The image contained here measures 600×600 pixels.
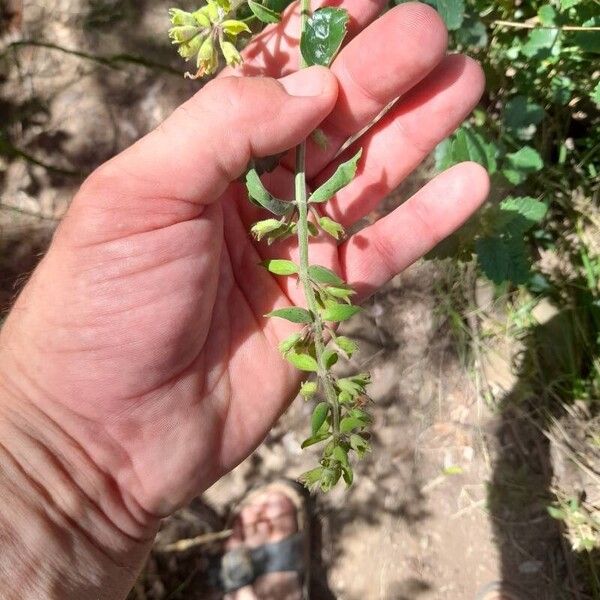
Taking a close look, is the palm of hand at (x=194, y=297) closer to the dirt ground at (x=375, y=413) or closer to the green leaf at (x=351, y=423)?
the green leaf at (x=351, y=423)

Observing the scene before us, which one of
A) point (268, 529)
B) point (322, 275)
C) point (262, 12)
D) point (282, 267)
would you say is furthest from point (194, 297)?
point (268, 529)

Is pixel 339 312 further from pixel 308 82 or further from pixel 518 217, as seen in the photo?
pixel 518 217

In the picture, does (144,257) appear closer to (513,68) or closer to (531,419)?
(513,68)

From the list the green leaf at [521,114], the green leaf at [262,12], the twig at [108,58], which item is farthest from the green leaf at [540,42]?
the twig at [108,58]

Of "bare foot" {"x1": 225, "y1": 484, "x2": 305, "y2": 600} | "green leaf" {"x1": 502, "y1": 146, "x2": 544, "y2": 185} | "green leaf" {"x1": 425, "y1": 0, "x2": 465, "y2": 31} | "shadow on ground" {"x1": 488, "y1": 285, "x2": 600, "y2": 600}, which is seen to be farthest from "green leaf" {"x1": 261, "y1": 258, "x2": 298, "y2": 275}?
"bare foot" {"x1": 225, "y1": 484, "x2": 305, "y2": 600}

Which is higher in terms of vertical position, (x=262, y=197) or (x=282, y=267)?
(x=262, y=197)

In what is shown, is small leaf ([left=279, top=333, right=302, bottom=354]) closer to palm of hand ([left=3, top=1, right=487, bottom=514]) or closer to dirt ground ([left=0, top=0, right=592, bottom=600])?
palm of hand ([left=3, top=1, right=487, bottom=514])
